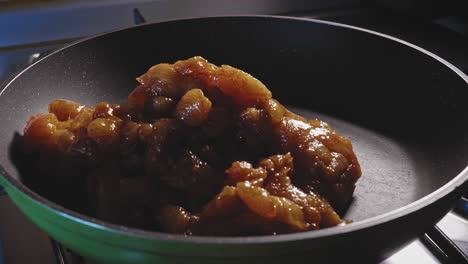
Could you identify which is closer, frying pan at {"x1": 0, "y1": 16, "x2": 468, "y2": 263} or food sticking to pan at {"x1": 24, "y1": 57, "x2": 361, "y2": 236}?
frying pan at {"x1": 0, "y1": 16, "x2": 468, "y2": 263}

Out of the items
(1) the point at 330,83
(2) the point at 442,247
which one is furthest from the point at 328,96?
(2) the point at 442,247

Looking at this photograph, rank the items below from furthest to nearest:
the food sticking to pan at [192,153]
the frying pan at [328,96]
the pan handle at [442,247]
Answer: the pan handle at [442,247]
the food sticking to pan at [192,153]
the frying pan at [328,96]

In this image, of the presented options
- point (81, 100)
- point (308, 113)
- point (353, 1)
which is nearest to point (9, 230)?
point (81, 100)

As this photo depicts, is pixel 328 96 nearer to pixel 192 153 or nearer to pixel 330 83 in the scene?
pixel 330 83

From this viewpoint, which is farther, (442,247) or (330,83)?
(330,83)

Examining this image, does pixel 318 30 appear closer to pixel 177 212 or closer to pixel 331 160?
pixel 331 160

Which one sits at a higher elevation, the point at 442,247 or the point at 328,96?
the point at 328,96
